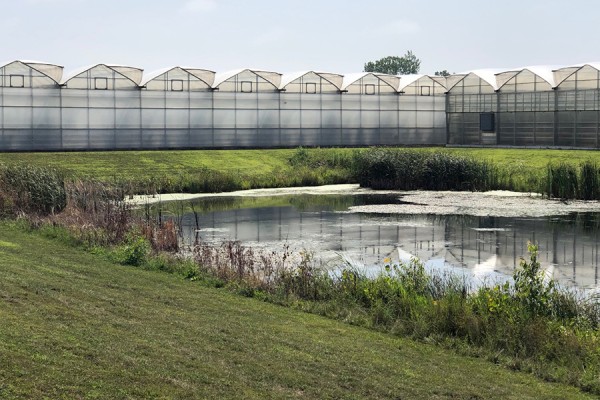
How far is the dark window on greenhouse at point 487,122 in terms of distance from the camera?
216 feet

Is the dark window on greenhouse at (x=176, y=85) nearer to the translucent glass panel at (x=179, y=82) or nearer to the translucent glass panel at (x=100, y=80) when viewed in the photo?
the translucent glass panel at (x=179, y=82)

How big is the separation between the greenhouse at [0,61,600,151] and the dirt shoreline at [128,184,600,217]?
17.2m

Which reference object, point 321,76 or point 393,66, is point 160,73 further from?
point 393,66

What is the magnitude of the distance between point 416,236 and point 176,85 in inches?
1490

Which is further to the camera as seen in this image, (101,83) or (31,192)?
(101,83)

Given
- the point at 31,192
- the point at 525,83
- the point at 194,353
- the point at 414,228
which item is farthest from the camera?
the point at 525,83

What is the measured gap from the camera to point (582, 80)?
196ft

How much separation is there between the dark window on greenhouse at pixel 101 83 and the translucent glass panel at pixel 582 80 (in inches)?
1276

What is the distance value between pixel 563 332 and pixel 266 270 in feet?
24.6

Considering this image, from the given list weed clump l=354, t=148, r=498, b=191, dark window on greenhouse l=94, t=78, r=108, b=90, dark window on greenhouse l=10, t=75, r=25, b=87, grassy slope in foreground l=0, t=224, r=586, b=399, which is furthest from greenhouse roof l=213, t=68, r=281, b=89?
grassy slope in foreground l=0, t=224, r=586, b=399

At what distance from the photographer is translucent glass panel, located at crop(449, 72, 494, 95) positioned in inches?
2618

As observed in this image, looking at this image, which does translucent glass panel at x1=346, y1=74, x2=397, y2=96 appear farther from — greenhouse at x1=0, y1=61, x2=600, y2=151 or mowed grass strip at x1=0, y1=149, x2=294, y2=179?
mowed grass strip at x1=0, y1=149, x2=294, y2=179

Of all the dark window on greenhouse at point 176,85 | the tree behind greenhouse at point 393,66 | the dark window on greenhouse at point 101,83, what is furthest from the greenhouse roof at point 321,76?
the tree behind greenhouse at point 393,66

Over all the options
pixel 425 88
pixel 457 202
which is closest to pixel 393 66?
pixel 425 88
